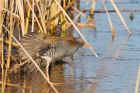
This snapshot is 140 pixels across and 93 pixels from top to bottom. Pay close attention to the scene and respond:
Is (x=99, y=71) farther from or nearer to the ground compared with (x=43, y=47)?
nearer to the ground

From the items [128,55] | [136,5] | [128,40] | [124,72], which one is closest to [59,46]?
[124,72]

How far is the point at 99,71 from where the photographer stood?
30.4ft

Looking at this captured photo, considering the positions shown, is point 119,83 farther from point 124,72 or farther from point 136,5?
point 136,5

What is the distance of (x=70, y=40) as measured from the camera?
30.6 ft

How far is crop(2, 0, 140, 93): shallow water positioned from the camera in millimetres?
8203

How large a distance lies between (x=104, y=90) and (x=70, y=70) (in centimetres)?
146

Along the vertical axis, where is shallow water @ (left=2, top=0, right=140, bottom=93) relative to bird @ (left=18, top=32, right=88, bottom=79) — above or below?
below

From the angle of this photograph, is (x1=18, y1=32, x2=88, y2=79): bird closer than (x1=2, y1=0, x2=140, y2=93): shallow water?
No

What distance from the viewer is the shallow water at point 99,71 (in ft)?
Answer: 26.9

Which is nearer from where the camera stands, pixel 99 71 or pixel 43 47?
pixel 43 47

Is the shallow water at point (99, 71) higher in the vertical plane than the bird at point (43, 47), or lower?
lower

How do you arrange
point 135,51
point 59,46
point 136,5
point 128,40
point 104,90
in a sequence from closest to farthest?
point 104,90 → point 59,46 → point 135,51 → point 128,40 → point 136,5

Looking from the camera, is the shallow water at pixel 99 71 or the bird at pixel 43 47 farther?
the bird at pixel 43 47

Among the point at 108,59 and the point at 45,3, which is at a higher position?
the point at 45,3
